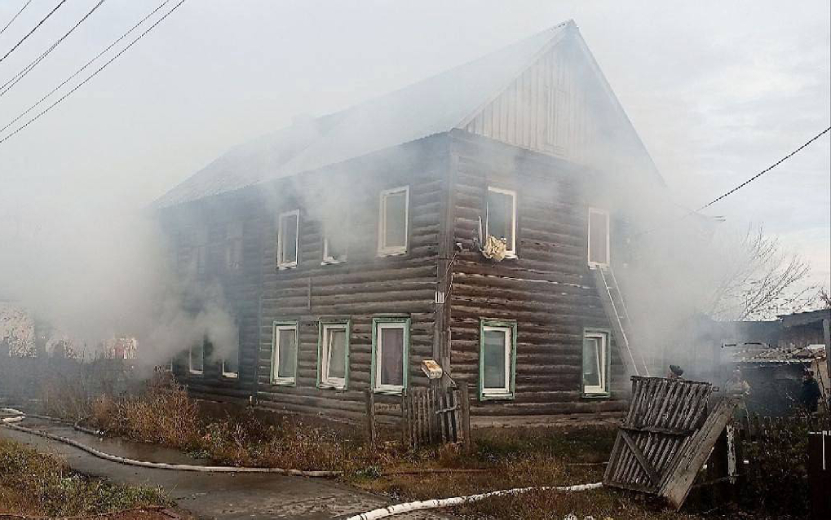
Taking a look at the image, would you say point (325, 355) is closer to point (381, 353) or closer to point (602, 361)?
point (381, 353)

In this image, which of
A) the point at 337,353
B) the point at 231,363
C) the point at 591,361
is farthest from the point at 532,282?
the point at 231,363

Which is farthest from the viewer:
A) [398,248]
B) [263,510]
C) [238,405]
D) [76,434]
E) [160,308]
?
[160,308]

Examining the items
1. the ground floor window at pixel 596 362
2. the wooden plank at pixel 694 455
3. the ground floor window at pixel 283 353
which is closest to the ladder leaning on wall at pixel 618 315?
the ground floor window at pixel 596 362

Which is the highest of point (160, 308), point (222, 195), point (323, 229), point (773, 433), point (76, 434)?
point (222, 195)

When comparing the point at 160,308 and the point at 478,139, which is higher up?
the point at 478,139

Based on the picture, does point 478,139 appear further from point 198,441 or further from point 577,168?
point 198,441

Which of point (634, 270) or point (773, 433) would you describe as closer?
point (773, 433)

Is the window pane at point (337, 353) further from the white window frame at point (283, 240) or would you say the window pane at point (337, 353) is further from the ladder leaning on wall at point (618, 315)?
the ladder leaning on wall at point (618, 315)

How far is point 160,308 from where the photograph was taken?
22.7 m

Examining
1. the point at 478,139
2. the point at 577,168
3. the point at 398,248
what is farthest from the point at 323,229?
the point at 577,168

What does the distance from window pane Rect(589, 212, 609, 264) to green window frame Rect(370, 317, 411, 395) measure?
4.89 m

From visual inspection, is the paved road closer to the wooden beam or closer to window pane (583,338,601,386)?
the wooden beam

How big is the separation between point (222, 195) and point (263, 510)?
12409mm

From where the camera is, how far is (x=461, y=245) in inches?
551
